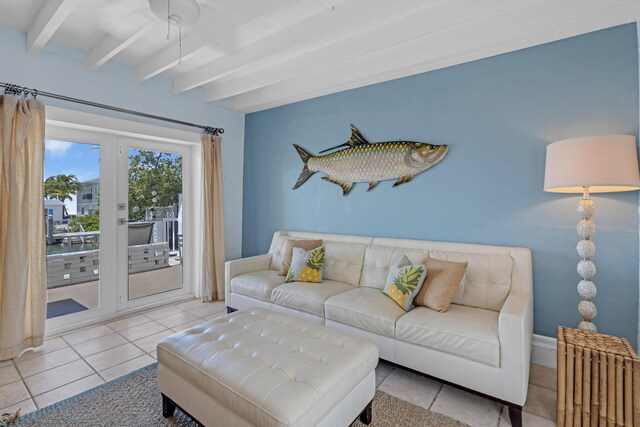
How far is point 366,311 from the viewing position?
2.21 meters

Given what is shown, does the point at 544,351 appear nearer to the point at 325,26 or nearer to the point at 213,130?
the point at 325,26

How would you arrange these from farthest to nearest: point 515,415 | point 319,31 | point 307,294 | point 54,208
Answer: point 54,208 → point 307,294 → point 319,31 → point 515,415

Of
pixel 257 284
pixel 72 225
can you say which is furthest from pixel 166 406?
pixel 72 225

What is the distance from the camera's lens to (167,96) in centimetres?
349

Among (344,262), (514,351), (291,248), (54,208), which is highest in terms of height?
(54,208)

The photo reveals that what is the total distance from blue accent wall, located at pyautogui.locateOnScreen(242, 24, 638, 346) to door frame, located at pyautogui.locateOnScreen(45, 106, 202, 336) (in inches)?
68.4

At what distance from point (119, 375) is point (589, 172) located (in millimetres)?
3261

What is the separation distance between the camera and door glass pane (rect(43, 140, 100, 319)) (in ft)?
9.36

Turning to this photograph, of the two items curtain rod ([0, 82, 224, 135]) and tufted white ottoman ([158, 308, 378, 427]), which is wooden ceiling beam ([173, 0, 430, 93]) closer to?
curtain rod ([0, 82, 224, 135])

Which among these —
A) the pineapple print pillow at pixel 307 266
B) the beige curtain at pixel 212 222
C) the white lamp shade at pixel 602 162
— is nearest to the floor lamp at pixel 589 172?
the white lamp shade at pixel 602 162

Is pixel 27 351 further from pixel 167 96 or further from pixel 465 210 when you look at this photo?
pixel 465 210

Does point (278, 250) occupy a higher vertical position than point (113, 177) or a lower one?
lower

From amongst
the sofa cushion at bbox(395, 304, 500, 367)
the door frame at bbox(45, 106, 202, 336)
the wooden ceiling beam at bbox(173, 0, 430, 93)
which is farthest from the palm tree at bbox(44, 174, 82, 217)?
the sofa cushion at bbox(395, 304, 500, 367)

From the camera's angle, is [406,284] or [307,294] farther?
[307,294]
